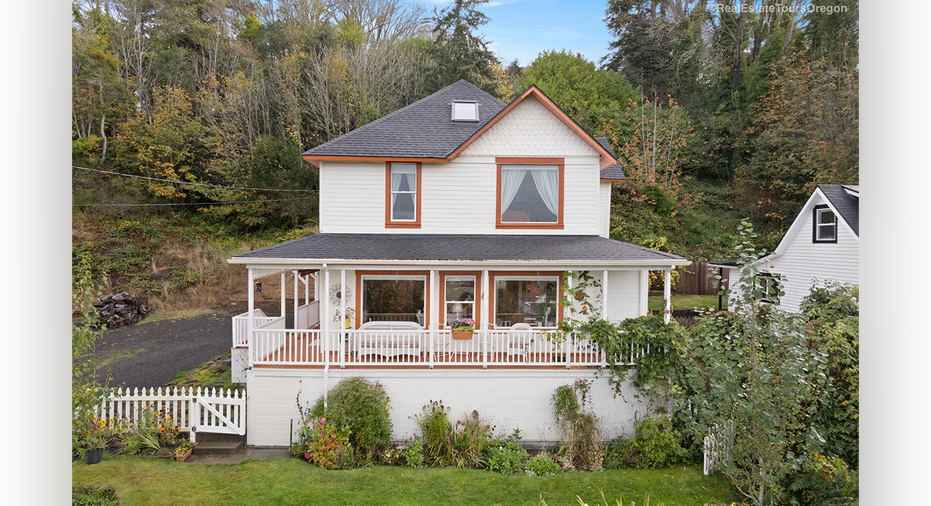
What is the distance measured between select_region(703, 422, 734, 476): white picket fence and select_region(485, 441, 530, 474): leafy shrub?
3.01 meters

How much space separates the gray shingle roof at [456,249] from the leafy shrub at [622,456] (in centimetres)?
381

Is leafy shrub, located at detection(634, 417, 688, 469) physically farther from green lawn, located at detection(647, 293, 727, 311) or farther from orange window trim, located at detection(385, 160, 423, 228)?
green lawn, located at detection(647, 293, 727, 311)

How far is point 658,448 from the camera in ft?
25.1

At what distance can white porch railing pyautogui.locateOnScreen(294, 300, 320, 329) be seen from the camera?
38.8 ft

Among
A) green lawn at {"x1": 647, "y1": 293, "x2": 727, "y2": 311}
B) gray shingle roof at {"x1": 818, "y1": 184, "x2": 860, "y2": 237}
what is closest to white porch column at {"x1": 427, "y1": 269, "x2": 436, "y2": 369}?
green lawn at {"x1": 647, "y1": 293, "x2": 727, "y2": 311}

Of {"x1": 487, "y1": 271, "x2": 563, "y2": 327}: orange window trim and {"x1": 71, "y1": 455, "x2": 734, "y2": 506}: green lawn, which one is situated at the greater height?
{"x1": 487, "y1": 271, "x2": 563, "y2": 327}: orange window trim

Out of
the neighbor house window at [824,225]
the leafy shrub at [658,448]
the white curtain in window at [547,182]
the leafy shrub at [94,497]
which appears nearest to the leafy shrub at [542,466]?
the leafy shrub at [658,448]

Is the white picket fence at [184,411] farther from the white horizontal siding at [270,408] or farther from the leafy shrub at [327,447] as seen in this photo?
the leafy shrub at [327,447]

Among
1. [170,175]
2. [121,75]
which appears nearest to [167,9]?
[121,75]

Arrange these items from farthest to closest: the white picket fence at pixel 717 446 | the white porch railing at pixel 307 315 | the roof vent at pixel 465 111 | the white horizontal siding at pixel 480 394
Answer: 1. the roof vent at pixel 465 111
2. the white porch railing at pixel 307 315
3. the white horizontal siding at pixel 480 394
4. the white picket fence at pixel 717 446

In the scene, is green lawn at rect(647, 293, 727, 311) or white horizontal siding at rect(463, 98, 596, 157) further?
green lawn at rect(647, 293, 727, 311)

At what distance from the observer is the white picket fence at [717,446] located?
6008 mm

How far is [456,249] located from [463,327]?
6.00ft

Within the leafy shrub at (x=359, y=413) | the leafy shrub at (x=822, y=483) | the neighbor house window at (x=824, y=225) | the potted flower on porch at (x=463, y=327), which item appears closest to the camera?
the leafy shrub at (x=822, y=483)
